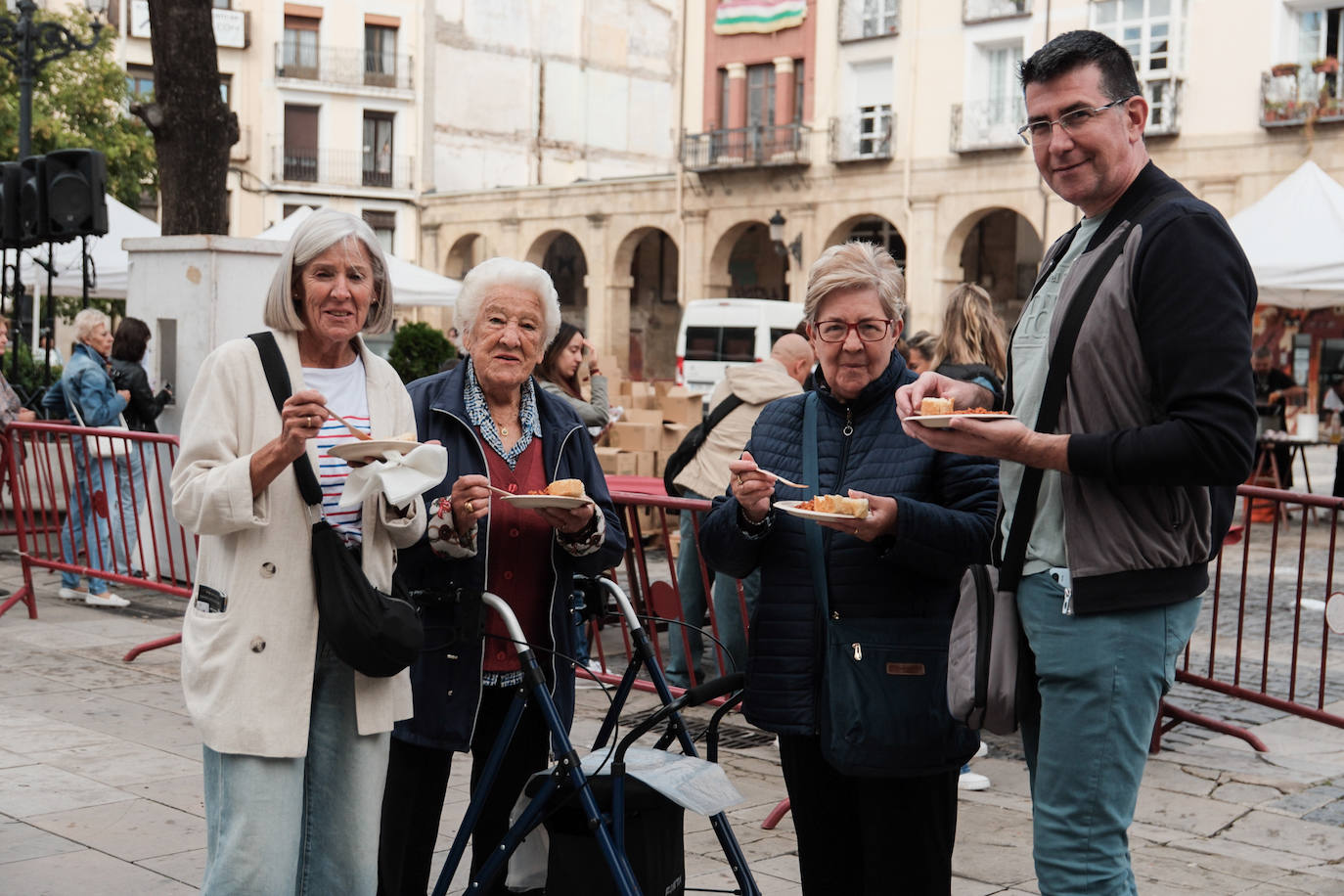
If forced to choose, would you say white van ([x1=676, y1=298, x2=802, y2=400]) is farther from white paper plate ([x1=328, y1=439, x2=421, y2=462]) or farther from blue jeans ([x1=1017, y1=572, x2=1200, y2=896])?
blue jeans ([x1=1017, y1=572, x2=1200, y2=896])

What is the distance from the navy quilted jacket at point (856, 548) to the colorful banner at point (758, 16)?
3505cm

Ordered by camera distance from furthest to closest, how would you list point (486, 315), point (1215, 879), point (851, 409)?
point (1215, 879)
point (486, 315)
point (851, 409)

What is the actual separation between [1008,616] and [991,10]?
33.0m

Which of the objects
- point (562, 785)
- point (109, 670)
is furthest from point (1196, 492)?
point (109, 670)

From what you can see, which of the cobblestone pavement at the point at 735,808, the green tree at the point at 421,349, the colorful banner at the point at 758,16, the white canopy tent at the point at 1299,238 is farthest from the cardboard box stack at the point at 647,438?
the colorful banner at the point at 758,16

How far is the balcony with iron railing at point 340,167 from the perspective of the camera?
161 ft

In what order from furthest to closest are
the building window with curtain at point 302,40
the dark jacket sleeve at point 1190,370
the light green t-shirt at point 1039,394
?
the building window with curtain at point 302,40 → the light green t-shirt at point 1039,394 → the dark jacket sleeve at point 1190,370

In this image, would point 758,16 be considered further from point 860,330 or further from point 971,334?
point 860,330

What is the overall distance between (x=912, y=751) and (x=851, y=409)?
2.75ft

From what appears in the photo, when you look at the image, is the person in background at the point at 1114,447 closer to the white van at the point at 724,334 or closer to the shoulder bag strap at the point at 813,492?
the shoulder bag strap at the point at 813,492

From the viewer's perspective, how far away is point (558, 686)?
406cm

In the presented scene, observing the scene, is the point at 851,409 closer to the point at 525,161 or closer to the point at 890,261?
the point at 890,261

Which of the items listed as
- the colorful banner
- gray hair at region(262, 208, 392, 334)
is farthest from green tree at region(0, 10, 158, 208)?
gray hair at region(262, 208, 392, 334)

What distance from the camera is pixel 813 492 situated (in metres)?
3.70
